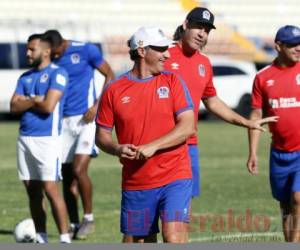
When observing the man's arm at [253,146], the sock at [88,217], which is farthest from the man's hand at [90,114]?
the man's arm at [253,146]

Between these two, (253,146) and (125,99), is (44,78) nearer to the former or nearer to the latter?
(253,146)

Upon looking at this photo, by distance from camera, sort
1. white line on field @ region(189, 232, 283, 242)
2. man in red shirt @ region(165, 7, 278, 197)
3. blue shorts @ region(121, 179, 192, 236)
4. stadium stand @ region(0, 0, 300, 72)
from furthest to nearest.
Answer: stadium stand @ region(0, 0, 300, 72), white line on field @ region(189, 232, 283, 242), man in red shirt @ region(165, 7, 278, 197), blue shorts @ region(121, 179, 192, 236)

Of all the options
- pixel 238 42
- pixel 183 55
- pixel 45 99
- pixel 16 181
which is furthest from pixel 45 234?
pixel 238 42

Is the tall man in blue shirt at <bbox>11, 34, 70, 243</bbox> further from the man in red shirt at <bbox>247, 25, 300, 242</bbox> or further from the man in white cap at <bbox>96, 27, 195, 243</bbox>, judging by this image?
the man in white cap at <bbox>96, 27, 195, 243</bbox>

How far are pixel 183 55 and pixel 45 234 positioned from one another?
2.67 metres

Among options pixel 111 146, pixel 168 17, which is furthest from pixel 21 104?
pixel 168 17

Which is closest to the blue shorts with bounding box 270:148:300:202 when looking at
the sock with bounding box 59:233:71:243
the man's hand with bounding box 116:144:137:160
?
the sock with bounding box 59:233:71:243

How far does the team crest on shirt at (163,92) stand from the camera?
8188 millimetres

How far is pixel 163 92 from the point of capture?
8.20 metres

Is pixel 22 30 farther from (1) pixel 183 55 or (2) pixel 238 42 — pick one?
(1) pixel 183 55

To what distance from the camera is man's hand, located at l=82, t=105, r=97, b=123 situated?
41.3ft

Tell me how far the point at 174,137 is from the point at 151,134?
22 cm

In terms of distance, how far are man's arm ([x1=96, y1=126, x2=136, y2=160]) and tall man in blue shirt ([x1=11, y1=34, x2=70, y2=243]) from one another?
2.48m

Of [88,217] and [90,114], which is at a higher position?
[90,114]
